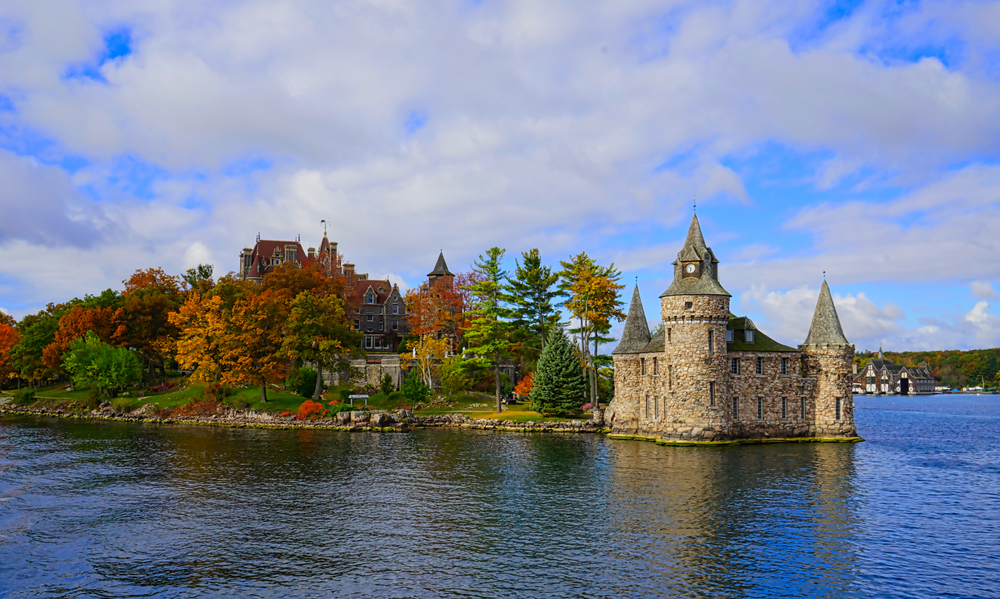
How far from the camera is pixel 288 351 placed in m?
74.4

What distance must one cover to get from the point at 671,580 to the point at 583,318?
48.6 meters

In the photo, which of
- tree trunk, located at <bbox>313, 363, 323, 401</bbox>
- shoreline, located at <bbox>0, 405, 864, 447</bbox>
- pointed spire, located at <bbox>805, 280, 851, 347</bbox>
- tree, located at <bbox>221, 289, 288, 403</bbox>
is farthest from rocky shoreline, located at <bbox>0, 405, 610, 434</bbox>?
pointed spire, located at <bbox>805, 280, 851, 347</bbox>

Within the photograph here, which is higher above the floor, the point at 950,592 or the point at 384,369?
the point at 384,369

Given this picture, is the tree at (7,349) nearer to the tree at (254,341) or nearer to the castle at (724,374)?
the tree at (254,341)

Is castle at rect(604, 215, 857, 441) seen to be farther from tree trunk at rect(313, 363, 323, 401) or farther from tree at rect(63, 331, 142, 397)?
tree at rect(63, 331, 142, 397)

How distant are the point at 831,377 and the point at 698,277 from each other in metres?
14.9

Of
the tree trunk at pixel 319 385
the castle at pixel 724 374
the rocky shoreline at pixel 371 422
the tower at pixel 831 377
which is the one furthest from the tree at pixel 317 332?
the tower at pixel 831 377

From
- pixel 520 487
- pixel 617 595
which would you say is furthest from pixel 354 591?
pixel 520 487

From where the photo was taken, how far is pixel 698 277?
175 feet

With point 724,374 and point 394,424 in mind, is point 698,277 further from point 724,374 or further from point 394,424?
point 394,424

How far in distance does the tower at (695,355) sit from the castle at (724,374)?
0.27ft

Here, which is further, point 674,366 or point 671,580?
point 674,366

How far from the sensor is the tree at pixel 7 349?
330 ft

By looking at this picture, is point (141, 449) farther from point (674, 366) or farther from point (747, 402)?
point (747, 402)
